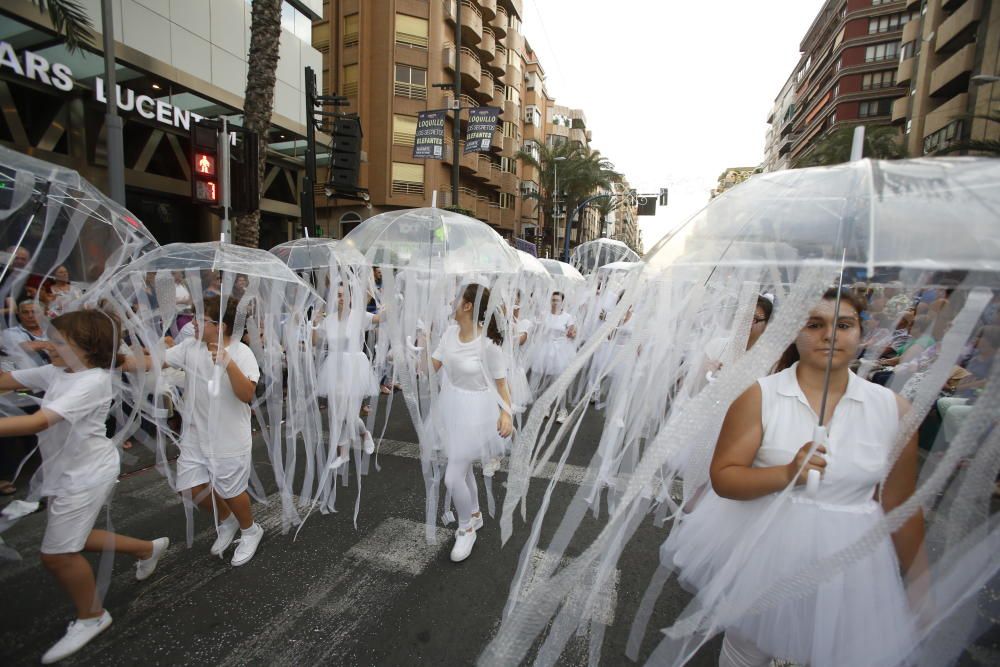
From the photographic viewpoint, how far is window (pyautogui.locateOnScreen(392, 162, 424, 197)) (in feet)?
86.1

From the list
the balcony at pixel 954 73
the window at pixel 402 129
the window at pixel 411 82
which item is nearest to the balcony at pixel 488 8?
the window at pixel 411 82

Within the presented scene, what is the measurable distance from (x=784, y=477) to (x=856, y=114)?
185 feet

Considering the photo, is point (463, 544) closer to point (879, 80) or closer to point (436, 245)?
point (436, 245)

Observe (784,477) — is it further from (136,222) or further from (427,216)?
(136,222)

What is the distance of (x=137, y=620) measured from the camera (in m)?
2.65

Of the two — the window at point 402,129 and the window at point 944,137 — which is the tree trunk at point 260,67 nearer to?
the window at point 402,129

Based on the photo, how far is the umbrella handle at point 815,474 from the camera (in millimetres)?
1548

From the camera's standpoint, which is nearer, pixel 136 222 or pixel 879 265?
pixel 879 265

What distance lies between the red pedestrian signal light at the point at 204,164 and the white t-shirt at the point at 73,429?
5290mm

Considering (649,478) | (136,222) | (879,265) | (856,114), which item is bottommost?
(649,478)

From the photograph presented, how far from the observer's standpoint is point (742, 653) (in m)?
1.83

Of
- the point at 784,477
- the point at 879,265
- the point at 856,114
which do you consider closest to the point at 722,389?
the point at 784,477

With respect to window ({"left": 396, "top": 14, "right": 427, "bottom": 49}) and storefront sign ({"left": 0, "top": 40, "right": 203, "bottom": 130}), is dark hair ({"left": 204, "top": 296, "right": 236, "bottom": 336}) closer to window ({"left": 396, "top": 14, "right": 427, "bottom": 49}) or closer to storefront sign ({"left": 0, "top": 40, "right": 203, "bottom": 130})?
storefront sign ({"left": 0, "top": 40, "right": 203, "bottom": 130})

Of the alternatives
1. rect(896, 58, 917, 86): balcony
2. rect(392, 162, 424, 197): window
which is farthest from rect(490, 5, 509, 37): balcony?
rect(896, 58, 917, 86): balcony
